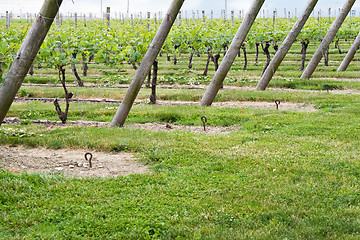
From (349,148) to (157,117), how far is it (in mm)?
4737

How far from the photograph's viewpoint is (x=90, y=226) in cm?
418

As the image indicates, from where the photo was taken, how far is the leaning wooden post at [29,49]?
5656mm

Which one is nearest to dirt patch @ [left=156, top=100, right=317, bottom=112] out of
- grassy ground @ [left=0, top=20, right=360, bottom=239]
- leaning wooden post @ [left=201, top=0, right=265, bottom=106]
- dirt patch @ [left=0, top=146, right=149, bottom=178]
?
leaning wooden post @ [left=201, top=0, right=265, bottom=106]

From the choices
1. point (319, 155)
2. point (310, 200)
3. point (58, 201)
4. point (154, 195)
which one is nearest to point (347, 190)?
point (310, 200)

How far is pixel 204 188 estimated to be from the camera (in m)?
5.18

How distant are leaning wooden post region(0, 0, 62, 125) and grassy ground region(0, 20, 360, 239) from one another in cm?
110

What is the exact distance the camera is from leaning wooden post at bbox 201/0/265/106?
10797 mm

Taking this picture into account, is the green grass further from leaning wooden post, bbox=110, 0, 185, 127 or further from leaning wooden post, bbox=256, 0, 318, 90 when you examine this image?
leaning wooden post, bbox=256, 0, 318, 90

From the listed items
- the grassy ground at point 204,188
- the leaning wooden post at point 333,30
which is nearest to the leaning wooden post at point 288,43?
the leaning wooden post at point 333,30

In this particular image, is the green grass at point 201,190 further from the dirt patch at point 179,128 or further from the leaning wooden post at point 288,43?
the leaning wooden post at point 288,43

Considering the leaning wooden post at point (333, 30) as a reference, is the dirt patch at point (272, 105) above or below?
below

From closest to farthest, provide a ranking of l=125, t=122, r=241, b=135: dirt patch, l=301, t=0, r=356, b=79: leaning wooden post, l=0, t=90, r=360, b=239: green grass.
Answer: l=0, t=90, r=360, b=239: green grass, l=125, t=122, r=241, b=135: dirt patch, l=301, t=0, r=356, b=79: leaning wooden post

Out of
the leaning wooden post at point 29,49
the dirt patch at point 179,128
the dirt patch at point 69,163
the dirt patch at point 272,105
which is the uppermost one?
the leaning wooden post at point 29,49

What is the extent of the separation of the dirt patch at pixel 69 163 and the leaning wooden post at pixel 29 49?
94 cm
